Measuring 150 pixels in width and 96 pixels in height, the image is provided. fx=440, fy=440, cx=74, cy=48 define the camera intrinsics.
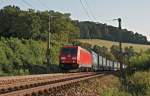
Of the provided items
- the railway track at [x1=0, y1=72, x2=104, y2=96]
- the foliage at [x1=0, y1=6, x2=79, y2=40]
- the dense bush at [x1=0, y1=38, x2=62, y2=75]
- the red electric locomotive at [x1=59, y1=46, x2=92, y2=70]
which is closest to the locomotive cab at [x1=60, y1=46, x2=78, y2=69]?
the red electric locomotive at [x1=59, y1=46, x2=92, y2=70]

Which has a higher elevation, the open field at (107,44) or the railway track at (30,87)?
the open field at (107,44)

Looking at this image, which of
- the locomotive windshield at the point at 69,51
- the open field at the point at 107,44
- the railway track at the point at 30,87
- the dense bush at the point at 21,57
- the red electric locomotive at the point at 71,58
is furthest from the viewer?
the open field at the point at 107,44

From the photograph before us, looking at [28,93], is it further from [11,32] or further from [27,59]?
[11,32]

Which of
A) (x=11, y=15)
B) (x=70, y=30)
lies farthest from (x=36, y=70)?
(x=70, y=30)

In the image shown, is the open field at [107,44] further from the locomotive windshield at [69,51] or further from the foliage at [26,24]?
the locomotive windshield at [69,51]

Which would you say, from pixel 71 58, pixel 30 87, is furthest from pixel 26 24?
pixel 30 87

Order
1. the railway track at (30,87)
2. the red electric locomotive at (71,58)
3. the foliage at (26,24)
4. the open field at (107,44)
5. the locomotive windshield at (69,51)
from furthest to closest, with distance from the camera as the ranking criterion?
the open field at (107,44)
the foliage at (26,24)
the locomotive windshield at (69,51)
the red electric locomotive at (71,58)
the railway track at (30,87)

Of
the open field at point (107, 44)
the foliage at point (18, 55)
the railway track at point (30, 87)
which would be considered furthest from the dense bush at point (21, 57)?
the open field at point (107, 44)

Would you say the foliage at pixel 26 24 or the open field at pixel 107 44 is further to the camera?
the open field at pixel 107 44

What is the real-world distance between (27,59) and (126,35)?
34.8m

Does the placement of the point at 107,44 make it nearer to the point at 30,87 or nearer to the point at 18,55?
the point at 18,55

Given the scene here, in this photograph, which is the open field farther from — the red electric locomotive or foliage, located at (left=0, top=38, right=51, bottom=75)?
the red electric locomotive

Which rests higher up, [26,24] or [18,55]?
[26,24]

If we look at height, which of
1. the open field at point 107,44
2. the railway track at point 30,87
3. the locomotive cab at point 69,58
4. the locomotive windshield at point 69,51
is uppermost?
the open field at point 107,44
